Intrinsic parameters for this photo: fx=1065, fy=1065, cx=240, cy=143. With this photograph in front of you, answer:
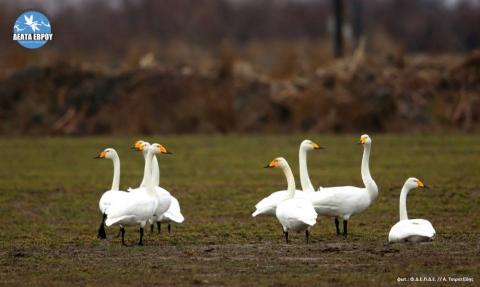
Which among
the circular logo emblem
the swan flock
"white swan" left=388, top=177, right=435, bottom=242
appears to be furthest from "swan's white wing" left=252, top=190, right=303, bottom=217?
the circular logo emblem

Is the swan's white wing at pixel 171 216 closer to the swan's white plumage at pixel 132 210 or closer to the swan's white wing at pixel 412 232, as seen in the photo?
the swan's white plumage at pixel 132 210

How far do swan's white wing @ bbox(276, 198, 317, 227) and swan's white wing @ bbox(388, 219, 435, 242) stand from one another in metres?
1.00

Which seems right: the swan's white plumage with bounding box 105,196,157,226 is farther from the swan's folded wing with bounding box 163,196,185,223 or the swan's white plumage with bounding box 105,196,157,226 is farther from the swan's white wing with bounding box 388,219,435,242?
the swan's white wing with bounding box 388,219,435,242

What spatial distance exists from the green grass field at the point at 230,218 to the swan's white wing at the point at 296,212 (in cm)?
32

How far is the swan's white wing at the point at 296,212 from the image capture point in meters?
13.0

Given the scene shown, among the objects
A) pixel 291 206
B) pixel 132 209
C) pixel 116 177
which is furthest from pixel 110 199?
pixel 291 206

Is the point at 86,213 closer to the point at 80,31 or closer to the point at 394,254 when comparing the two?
the point at 394,254

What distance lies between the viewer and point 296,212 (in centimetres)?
1307

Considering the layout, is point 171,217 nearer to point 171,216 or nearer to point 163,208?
point 171,216

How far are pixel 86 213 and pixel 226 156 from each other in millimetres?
10237

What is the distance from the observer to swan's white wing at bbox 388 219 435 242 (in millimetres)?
12453

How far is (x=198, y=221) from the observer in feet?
53.7

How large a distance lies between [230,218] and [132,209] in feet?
12.2

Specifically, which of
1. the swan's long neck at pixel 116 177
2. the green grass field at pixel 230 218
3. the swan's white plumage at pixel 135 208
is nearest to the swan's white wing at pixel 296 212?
the green grass field at pixel 230 218
